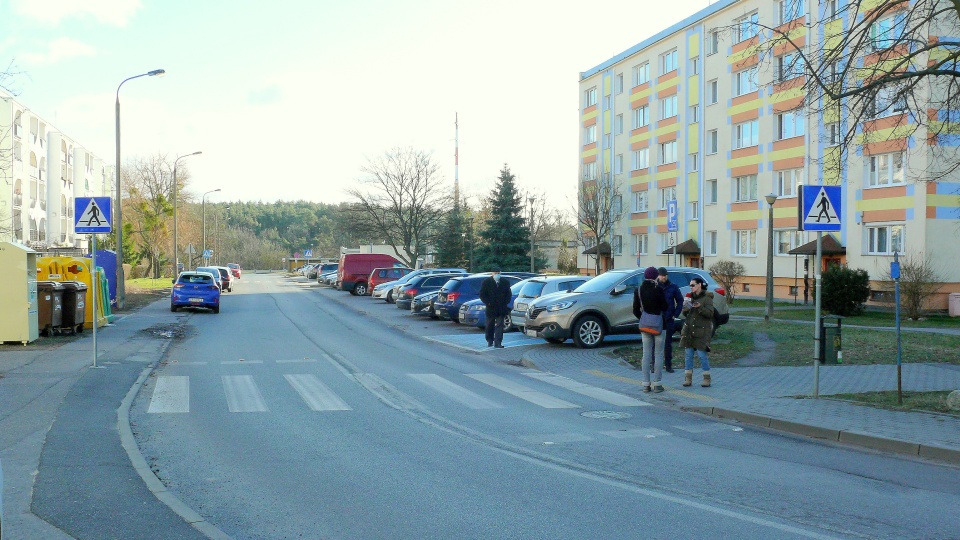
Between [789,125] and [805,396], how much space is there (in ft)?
102

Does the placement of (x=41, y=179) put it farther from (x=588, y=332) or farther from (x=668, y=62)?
(x=588, y=332)

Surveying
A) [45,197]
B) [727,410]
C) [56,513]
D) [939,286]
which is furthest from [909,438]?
[45,197]

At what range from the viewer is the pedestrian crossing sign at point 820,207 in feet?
37.9

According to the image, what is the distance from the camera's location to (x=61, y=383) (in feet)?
40.8

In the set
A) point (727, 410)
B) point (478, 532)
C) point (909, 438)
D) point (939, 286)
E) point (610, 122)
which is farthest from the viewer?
point (610, 122)

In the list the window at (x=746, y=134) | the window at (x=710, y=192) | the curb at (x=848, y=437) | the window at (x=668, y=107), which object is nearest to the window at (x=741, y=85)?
the window at (x=746, y=134)

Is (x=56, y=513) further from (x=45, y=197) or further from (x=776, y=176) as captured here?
(x=45, y=197)

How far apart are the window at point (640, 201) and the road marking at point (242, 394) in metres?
42.2

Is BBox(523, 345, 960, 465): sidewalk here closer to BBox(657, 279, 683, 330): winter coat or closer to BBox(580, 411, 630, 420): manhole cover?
BBox(657, 279, 683, 330): winter coat

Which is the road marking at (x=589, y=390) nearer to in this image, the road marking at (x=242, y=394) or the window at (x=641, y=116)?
the road marking at (x=242, y=394)

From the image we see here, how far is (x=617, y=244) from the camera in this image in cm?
5647

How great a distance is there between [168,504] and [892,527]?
17.5 ft

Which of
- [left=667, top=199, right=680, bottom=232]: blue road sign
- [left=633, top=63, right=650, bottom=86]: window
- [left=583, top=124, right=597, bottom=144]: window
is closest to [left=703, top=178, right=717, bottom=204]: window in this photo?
[left=633, top=63, right=650, bottom=86]: window

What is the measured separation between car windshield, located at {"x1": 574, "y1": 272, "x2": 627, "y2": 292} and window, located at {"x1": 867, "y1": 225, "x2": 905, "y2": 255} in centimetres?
1931
